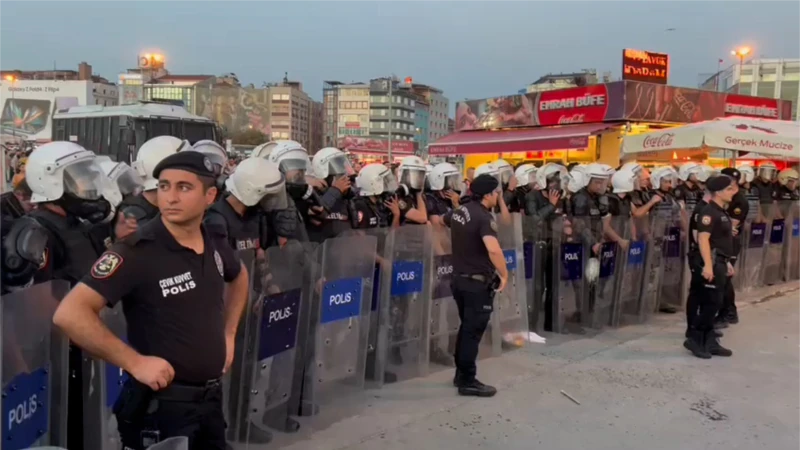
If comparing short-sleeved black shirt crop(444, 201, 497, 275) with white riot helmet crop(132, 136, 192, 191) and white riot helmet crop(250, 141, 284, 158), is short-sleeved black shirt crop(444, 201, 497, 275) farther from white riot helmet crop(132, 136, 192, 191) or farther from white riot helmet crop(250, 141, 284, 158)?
white riot helmet crop(132, 136, 192, 191)

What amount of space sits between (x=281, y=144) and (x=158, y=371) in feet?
11.2

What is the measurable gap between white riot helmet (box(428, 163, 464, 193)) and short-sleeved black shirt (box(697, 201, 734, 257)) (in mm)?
2753

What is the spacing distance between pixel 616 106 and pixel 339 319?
53.9 ft

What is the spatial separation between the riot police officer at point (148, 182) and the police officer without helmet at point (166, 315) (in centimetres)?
115

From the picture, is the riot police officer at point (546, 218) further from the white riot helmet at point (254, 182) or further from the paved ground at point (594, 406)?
the white riot helmet at point (254, 182)

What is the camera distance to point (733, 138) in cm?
983

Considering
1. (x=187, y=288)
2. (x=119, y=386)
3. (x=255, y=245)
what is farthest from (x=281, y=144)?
(x=187, y=288)

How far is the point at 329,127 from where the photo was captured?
124 metres

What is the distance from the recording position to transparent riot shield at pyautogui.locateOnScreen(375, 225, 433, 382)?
5734 mm

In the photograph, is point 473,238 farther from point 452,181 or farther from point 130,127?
point 130,127

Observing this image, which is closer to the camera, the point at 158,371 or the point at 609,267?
the point at 158,371

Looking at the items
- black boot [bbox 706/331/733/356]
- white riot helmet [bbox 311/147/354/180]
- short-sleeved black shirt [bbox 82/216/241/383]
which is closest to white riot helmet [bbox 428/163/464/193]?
white riot helmet [bbox 311/147/354/180]

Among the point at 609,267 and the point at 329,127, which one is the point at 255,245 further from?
the point at 329,127

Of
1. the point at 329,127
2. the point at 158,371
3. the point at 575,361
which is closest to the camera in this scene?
the point at 158,371
